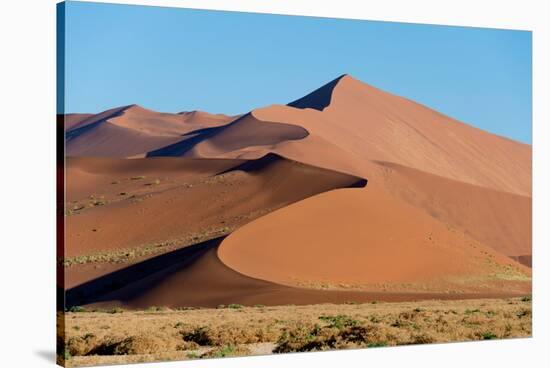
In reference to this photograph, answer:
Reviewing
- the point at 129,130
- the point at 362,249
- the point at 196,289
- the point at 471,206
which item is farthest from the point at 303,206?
the point at 471,206

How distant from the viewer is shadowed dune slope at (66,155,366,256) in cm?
2492

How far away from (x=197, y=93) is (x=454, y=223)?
6.47 m

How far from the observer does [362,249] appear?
2305cm

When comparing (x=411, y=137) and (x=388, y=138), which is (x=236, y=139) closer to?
(x=388, y=138)

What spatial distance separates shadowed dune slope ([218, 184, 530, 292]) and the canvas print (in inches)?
1.8

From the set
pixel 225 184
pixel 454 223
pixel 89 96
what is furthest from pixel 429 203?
pixel 89 96

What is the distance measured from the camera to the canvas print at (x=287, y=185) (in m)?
21.5

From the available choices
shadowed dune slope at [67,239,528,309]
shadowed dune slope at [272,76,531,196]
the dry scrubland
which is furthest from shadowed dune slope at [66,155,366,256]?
the dry scrubland

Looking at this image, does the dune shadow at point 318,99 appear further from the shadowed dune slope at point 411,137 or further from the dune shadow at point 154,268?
the dune shadow at point 154,268

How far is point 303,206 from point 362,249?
2367mm

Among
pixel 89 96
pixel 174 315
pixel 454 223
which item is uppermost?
pixel 89 96

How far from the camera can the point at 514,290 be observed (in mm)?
25781

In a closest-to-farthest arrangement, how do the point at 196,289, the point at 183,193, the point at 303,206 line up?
the point at 196,289 < the point at 303,206 < the point at 183,193

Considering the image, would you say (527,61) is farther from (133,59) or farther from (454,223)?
(133,59)
